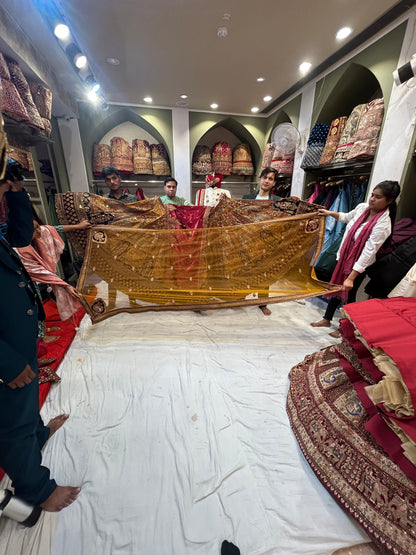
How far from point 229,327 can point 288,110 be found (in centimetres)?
349

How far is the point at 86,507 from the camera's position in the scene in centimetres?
94

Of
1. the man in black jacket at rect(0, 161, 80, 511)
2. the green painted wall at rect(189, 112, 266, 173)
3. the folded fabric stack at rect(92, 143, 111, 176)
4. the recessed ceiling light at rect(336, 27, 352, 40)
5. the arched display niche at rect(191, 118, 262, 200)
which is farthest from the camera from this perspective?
the arched display niche at rect(191, 118, 262, 200)

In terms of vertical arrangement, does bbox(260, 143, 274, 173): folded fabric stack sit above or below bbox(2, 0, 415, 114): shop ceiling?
below

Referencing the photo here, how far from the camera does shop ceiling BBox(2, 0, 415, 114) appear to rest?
1.79 meters

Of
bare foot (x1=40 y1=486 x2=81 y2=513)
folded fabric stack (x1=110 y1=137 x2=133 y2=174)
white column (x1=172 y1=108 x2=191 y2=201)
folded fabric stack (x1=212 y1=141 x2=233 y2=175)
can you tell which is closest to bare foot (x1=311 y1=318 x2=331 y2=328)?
bare foot (x1=40 y1=486 x2=81 y2=513)

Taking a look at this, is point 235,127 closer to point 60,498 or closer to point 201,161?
point 201,161

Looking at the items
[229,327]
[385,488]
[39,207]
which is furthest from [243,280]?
[39,207]

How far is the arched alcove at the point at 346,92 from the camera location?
247 centimetres

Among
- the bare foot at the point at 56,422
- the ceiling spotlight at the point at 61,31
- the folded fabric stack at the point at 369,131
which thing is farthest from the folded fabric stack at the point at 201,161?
the bare foot at the point at 56,422

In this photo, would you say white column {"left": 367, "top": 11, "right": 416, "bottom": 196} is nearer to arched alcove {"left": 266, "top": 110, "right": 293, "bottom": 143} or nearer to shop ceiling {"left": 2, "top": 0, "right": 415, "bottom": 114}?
shop ceiling {"left": 2, "top": 0, "right": 415, "bottom": 114}

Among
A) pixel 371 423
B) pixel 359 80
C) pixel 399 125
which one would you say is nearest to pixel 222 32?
pixel 359 80

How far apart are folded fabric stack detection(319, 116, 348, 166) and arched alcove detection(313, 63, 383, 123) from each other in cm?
33

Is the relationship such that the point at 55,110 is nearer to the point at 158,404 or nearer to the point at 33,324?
the point at 33,324

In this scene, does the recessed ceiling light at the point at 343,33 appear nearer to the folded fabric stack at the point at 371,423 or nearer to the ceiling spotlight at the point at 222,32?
the ceiling spotlight at the point at 222,32
